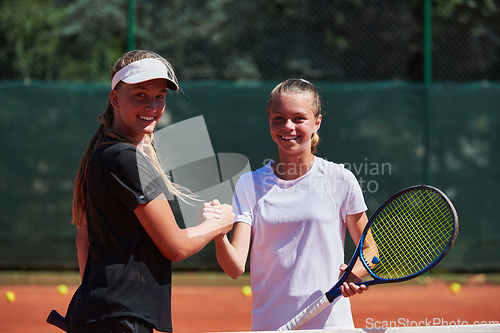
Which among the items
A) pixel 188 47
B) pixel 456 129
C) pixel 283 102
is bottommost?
pixel 283 102

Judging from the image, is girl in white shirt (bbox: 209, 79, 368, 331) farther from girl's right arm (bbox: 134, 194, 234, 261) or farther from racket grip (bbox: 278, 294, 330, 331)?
girl's right arm (bbox: 134, 194, 234, 261)

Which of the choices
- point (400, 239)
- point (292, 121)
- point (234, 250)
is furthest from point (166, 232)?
point (400, 239)

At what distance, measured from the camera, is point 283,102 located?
202cm

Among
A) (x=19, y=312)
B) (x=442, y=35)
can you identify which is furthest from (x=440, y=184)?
(x=19, y=312)

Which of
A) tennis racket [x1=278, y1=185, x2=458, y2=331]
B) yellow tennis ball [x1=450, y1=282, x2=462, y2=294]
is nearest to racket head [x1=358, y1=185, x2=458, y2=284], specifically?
tennis racket [x1=278, y1=185, x2=458, y2=331]

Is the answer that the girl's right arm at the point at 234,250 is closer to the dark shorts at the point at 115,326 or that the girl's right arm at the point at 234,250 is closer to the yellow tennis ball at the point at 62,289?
the dark shorts at the point at 115,326

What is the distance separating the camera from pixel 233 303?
5.26 meters

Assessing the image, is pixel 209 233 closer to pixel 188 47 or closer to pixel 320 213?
pixel 320 213

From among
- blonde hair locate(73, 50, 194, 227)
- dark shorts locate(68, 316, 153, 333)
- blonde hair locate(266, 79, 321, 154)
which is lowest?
dark shorts locate(68, 316, 153, 333)

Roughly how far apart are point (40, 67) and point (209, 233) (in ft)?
25.0

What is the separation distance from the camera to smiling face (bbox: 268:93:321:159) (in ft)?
6.63

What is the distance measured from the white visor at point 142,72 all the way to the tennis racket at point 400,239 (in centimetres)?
96

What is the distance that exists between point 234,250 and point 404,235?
31.3 inches

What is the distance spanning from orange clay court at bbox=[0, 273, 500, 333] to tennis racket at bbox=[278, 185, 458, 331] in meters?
2.42
